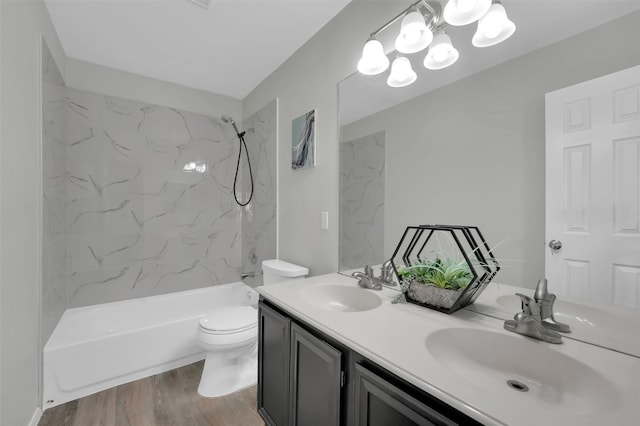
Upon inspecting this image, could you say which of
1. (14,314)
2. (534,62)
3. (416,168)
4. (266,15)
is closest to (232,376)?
(14,314)

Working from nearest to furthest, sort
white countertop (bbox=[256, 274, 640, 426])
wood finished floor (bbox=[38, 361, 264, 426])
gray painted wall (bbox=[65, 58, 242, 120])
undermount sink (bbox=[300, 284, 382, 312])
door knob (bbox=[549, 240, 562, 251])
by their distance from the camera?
white countertop (bbox=[256, 274, 640, 426]) → door knob (bbox=[549, 240, 562, 251]) → undermount sink (bbox=[300, 284, 382, 312]) → wood finished floor (bbox=[38, 361, 264, 426]) → gray painted wall (bbox=[65, 58, 242, 120])

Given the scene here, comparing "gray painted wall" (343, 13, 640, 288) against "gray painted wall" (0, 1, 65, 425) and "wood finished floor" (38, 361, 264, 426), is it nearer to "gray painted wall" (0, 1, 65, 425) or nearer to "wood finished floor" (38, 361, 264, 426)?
"wood finished floor" (38, 361, 264, 426)

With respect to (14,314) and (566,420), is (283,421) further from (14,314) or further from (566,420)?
(14,314)

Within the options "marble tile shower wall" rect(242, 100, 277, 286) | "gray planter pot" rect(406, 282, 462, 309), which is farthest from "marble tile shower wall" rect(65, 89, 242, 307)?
"gray planter pot" rect(406, 282, 462, 309)

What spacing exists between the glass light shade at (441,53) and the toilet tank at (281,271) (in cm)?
143

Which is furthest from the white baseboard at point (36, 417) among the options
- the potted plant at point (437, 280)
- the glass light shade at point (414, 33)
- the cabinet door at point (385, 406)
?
the glass light shade at point (414, 33)

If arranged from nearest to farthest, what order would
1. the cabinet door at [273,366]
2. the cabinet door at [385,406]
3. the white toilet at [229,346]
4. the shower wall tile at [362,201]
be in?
1. the cabinet door at [385,406]
2. the cabinet door at [273,366]
3. the shower wall tile at [362,201]
4. the white toilet at [229,346]

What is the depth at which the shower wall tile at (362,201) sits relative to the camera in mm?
1473

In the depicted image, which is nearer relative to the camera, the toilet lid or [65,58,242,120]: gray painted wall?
the toilet lid

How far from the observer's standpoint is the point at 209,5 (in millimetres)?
1685

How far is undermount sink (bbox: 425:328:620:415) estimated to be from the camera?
64 cm

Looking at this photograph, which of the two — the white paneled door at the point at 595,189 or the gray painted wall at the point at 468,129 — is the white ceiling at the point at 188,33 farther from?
the white paneled door at the point at 595,189

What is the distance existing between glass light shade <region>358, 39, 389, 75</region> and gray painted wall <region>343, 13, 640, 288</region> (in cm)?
28

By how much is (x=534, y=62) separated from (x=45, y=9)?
269cm
